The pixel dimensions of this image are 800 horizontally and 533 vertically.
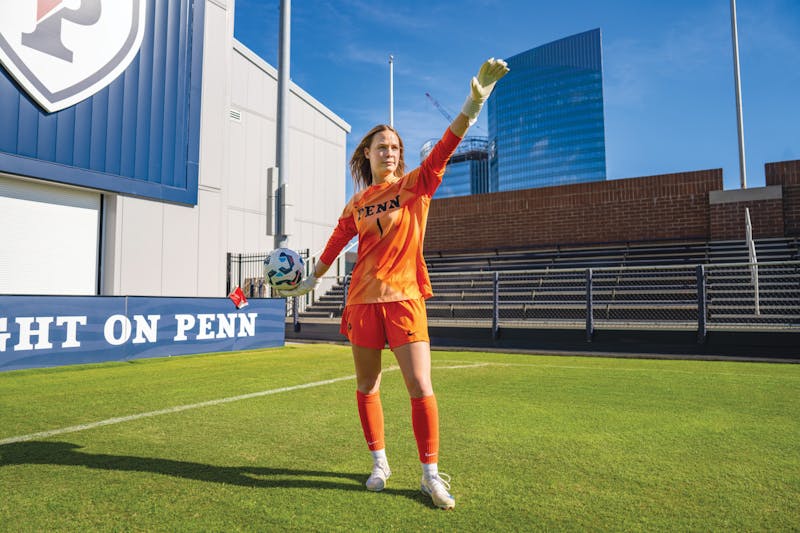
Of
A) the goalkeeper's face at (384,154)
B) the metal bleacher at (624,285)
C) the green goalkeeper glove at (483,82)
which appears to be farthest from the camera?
the metal bleacher at (624,285)

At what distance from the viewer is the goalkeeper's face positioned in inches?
119

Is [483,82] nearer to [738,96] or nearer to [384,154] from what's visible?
[384,154]

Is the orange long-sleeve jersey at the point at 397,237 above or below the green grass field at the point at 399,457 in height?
above

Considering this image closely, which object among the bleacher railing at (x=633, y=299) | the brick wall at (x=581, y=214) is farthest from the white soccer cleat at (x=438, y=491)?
the brick wall at (x=581, y=214)

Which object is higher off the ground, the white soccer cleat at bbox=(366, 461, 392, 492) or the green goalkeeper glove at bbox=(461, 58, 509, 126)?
the green goalkeeper glove at bbox=(461, 58, 509, 126)

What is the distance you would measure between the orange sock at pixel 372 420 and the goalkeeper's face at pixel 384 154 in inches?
49.4

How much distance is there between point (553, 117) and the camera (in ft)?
418

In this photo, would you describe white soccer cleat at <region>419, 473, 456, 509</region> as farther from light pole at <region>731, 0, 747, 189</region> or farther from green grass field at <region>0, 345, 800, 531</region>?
light pole at <region>731, 0, 747, 189</region>

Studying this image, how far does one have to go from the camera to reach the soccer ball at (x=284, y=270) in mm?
3498

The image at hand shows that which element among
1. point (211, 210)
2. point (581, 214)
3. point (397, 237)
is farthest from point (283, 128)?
point (581, 214)

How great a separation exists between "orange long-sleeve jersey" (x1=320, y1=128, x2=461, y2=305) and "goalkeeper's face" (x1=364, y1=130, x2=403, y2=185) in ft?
0.26

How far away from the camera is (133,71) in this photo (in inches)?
436

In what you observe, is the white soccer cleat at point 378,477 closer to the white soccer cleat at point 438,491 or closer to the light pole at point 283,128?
the white soccer cleat at point 438,491

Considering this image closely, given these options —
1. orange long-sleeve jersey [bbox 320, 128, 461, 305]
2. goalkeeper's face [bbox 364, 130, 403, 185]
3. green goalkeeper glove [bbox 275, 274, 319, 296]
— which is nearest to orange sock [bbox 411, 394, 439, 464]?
orange long-sleeve jersey [bbox 320, 128, 461, 305]
